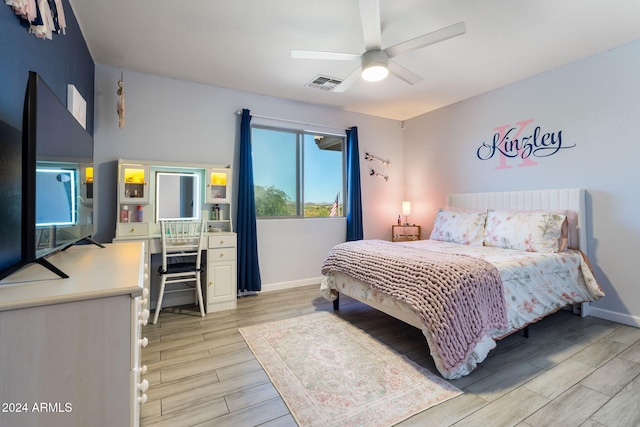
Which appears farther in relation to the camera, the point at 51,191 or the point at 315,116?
the point at 315,116

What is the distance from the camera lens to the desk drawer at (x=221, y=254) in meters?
3.10

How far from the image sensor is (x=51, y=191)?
125cm

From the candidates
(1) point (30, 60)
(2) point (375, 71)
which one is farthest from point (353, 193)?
(1) point (30, 60)

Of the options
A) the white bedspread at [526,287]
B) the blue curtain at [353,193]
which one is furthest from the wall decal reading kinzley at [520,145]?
the blue curtain at [353,193]

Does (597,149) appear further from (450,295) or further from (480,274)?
(450,295)

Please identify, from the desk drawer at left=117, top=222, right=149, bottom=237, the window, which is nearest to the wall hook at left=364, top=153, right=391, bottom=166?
the window

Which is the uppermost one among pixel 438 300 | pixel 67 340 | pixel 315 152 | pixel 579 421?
pixel 315 152

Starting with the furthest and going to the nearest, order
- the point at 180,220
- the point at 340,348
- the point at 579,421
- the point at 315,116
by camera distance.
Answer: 1. the point at 315,116
2. the point at 180,220
3. the point at 340,348
4. the point at 579,421

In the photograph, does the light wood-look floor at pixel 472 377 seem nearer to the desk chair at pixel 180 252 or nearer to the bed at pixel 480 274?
the bed at pixel 480 274

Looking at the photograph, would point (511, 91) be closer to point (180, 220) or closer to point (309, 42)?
point (309, 42)

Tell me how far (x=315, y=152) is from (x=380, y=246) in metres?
2.00

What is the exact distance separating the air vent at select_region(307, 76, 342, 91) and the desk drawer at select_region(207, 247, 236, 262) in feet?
6.93

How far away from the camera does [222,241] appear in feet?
10.4

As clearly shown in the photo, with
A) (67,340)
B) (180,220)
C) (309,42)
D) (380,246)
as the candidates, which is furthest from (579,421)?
(180,220)
